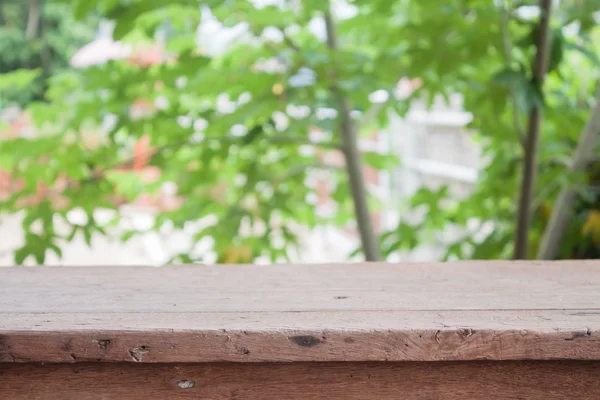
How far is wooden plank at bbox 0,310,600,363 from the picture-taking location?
34 centimetres

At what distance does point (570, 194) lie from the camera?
3.54 ft

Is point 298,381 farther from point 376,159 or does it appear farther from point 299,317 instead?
point 376,159

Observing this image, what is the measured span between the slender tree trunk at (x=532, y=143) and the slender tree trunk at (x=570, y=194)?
7 centimetres

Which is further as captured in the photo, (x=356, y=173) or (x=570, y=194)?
(x=356, y=173)

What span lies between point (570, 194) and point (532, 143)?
0.61ft

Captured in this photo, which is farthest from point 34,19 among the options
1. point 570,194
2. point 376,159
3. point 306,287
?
point 306,287

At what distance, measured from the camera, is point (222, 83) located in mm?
954

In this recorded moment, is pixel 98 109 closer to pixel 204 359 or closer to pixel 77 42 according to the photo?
pixel 204 359

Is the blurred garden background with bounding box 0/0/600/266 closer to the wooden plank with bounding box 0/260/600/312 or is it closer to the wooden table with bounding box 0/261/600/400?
the wooden plank with bounding box 0/260/600/312

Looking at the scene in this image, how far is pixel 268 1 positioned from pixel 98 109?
0.29 meters

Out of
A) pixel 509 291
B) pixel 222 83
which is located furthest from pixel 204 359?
pixel 222 83

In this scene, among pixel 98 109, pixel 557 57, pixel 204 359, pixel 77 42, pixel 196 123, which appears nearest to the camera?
pixel 204 359

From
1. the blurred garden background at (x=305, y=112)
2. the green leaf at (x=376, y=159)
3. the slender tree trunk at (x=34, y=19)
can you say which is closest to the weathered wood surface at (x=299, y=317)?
the blurred garden background at (x=305, y=112)

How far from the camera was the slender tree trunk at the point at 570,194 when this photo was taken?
1.05 m
